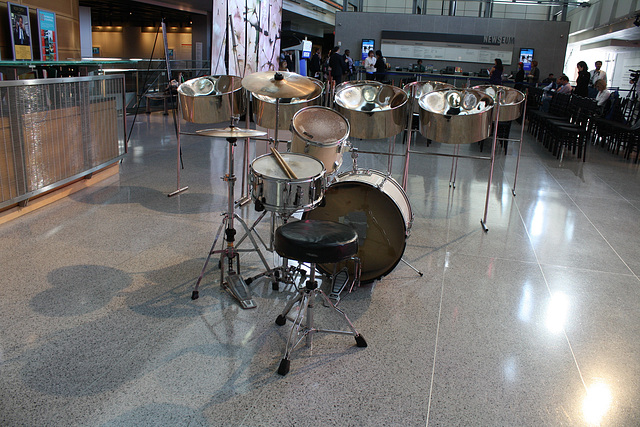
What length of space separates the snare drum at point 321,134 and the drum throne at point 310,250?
2.15 ft

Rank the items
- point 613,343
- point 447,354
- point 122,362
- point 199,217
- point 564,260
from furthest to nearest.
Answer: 1. point 199,217
2. point 564,260
3. point 613,343
4. point 447,354
5. point 122,362

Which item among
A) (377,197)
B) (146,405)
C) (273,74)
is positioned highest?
(273,74)

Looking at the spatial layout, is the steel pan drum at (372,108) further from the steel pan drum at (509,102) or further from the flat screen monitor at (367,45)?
the flat screen monitor at (367,45)

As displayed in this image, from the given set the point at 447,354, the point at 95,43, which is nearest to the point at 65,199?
the point at 447,354

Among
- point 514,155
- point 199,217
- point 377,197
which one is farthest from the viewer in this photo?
point 514,155

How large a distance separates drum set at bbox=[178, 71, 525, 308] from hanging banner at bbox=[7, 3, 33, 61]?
111 inches

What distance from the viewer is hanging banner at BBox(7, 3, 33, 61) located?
5.76m

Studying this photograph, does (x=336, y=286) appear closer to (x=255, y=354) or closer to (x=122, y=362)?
(x=255, y=354)

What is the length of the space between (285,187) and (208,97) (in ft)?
6.70

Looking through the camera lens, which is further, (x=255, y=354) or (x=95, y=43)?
(x=95, y=43)

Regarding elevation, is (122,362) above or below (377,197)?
below

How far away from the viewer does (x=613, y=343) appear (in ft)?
8.82

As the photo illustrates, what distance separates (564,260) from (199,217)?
→ 2.77m

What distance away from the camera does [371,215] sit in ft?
10.2
